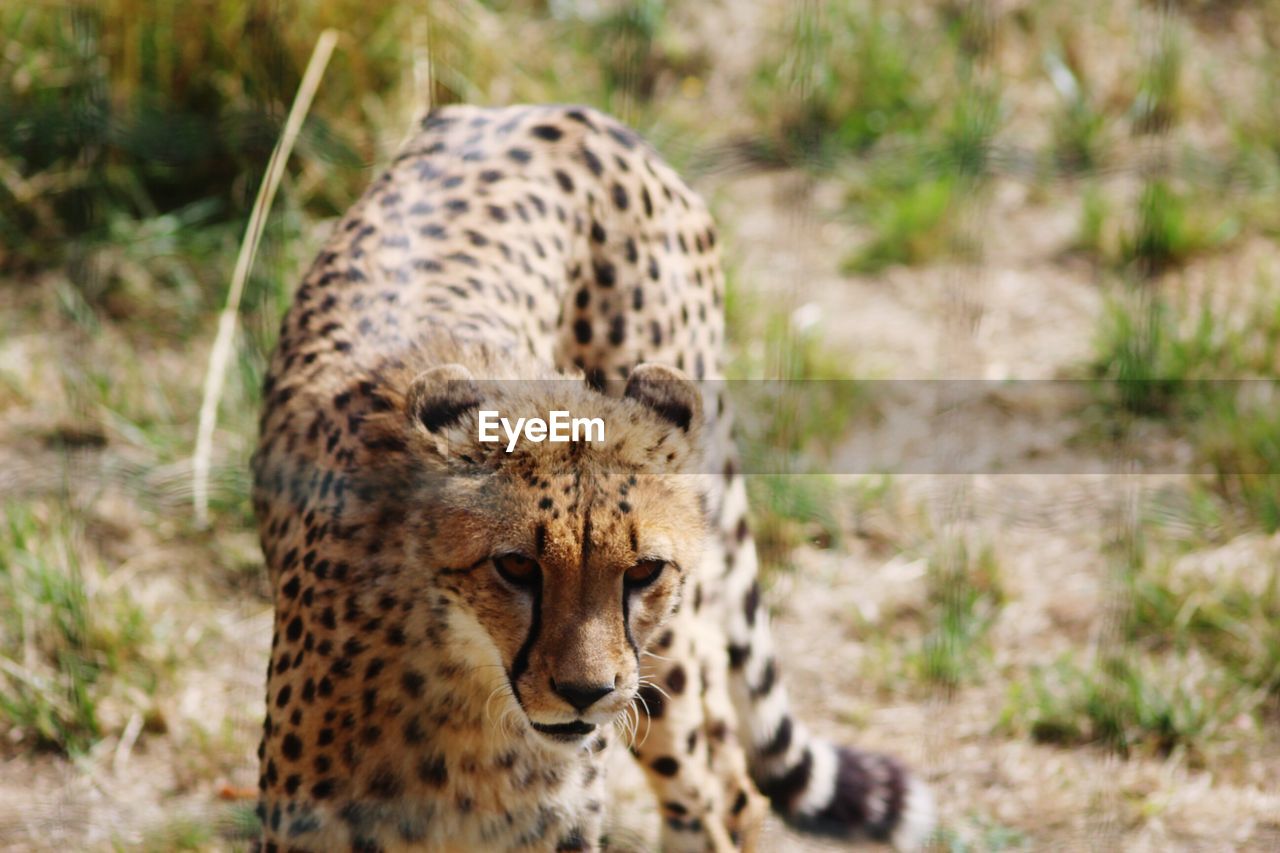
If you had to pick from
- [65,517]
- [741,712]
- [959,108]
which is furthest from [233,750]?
[959,108]

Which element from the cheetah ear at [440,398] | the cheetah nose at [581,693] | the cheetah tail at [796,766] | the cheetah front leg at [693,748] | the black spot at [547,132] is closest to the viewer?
the cheetah nose at [581,693]

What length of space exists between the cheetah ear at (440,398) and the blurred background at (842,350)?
66 cm

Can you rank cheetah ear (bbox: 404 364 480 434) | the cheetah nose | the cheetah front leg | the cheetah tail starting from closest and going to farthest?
the cheetah nose → cheetah ear (bbox: 404 364 480 434) → the cheetah front leg → the cheetah tail

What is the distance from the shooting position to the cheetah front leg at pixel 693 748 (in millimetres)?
2066

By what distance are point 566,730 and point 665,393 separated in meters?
0.37

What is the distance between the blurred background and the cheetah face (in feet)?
1.95

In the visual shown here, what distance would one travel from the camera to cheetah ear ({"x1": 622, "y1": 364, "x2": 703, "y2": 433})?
165 cm

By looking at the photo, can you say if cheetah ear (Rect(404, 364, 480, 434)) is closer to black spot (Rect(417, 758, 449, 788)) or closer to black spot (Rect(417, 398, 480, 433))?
black spot (Rect(417, 398, 480, 433))

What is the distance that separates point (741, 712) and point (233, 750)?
2.50 feet

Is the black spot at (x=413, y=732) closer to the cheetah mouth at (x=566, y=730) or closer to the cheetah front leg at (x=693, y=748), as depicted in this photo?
the cheetah mouth at (x=566, y=730)

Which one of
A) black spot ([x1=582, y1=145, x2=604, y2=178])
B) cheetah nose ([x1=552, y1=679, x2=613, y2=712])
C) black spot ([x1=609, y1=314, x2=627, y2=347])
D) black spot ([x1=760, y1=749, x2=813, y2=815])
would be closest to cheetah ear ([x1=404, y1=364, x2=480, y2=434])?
cheetah nose ([x1=552, y1=679, x2=613, y2=712])

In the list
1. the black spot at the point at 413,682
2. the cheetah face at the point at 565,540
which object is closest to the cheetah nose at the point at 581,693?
the cheetah face at the point at 565,540

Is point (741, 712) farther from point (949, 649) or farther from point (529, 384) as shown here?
point (529, 384)

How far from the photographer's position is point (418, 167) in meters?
2.13
